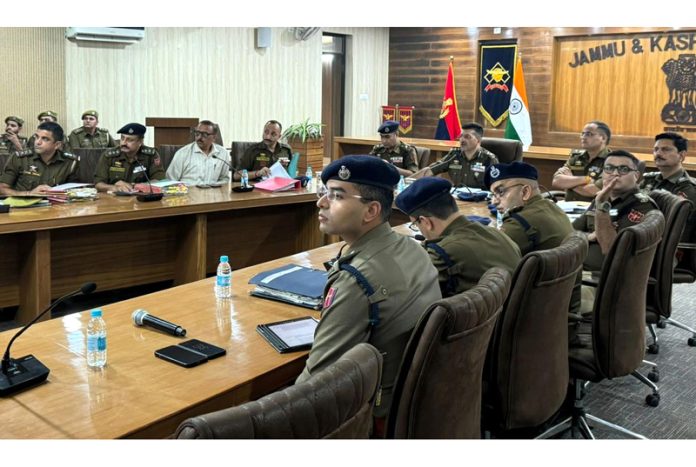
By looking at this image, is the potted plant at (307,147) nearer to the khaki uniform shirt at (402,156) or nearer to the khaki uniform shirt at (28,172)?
the khaki uniform shirt at (402,156)

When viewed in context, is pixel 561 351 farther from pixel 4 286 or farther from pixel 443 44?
pixel 443 44

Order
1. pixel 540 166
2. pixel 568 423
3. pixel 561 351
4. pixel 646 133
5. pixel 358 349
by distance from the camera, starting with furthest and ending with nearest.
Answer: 1. pixel 646 133
2. pixel 540 166
3. pixel 568 423
4. pixel 561 351
5. pixel 358 349

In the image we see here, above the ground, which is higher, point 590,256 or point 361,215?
point 361,215

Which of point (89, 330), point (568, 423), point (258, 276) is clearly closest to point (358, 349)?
point (89, 330)

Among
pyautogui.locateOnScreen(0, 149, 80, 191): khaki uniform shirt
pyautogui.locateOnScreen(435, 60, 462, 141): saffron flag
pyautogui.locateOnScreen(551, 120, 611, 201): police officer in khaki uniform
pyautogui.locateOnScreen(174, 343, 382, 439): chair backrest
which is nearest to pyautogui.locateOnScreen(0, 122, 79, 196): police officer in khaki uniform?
pyautogui.locateOnScreen(0, 149, 80, 191): khaki uniform shirt

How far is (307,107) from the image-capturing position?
11.5 meters

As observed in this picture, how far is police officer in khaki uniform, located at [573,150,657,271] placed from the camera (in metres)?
3.99

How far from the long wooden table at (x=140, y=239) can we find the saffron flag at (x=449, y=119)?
5.67m

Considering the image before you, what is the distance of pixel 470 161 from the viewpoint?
6426 millimetres

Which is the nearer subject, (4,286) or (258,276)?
(258,276)

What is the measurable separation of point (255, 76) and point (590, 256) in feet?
24.8

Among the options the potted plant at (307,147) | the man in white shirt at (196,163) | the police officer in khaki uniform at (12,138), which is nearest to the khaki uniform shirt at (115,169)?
the man in white shirt at (196,163)

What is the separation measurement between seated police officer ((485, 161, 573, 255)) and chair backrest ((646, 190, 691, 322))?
1.78ft

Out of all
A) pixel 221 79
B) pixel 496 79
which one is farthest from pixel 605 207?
pixel 496 79
